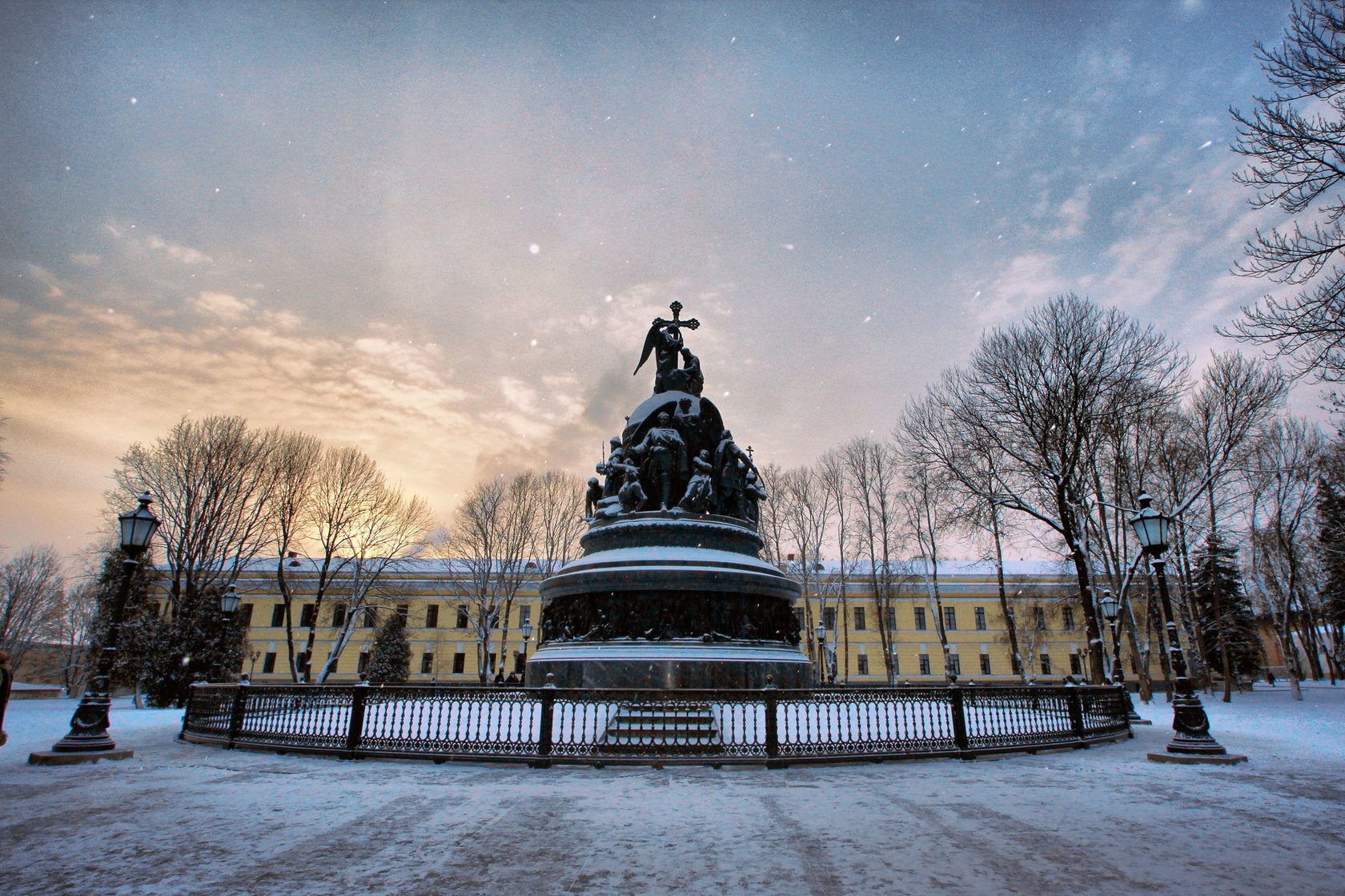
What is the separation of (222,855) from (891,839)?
4.97m

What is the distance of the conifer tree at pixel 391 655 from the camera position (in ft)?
115

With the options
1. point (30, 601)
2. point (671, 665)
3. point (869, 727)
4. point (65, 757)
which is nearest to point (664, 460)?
point (671, 665)

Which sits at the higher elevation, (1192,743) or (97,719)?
(97,719)

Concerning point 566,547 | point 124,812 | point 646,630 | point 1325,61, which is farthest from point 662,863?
point 566,547

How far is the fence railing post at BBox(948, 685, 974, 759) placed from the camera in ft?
31.1

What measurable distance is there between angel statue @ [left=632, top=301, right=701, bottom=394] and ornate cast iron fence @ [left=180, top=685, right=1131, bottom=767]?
10114 millimetres

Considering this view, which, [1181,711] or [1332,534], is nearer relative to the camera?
[1181,711]

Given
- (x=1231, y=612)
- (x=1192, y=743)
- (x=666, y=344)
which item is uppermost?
(x=666, y=344)

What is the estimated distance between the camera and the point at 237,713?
10.4 meters

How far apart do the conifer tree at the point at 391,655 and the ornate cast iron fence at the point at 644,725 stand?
2544 centimetres

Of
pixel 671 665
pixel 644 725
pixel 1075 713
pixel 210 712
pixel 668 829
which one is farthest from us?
pixel 671 665

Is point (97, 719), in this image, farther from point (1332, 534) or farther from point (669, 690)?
point (1332, 534)

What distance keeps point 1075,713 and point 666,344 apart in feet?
43.6

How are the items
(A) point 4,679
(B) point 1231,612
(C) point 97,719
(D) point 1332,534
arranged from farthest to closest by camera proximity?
(B) point 1231,612 → (D) point 1332,534 → (C) point 97,719 → (A) point 4,679
